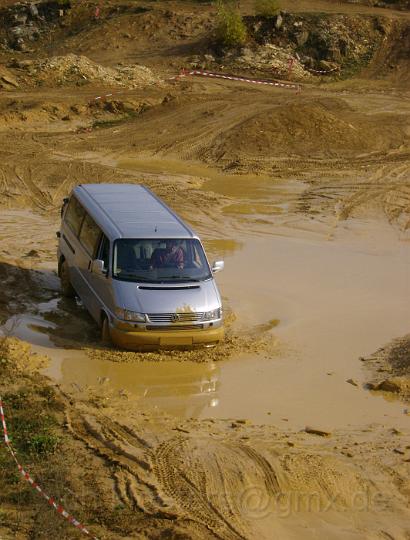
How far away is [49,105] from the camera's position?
31.9 m

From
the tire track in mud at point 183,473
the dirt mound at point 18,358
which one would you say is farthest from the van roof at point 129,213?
the tire track in mud at point 183,473

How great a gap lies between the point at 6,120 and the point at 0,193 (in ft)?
24.4

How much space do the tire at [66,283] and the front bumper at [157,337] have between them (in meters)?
2.75

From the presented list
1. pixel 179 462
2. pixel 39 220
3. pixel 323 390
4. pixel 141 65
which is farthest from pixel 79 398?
pixel 141 65

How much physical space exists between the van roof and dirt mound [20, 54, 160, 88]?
19.2 meters

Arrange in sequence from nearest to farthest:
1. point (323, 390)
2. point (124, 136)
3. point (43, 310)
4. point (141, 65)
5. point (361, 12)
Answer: point (323, 390), point (43, 310), point (124, 136), point (141, 65), point (361, 12)

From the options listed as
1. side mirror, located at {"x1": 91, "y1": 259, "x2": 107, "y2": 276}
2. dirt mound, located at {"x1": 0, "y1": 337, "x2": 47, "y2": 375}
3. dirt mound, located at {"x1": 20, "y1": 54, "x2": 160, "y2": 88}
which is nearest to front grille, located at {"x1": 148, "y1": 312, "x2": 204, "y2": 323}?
side mirror, located at {"x1": 91, "y1": 259, "x2": 107, "y2": 276}

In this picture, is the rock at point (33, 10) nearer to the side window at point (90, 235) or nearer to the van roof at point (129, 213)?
the van roof at point (129, 213)

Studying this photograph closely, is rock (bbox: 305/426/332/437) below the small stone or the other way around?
below

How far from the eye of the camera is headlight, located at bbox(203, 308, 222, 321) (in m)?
14.3

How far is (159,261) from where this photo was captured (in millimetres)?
14734

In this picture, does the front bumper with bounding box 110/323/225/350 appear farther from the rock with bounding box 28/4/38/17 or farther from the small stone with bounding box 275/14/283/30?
the rock with bounding box 28/4/38/17

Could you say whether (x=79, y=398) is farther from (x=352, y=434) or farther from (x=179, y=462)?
(x=352, y=434)

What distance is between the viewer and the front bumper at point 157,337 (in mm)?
14023
